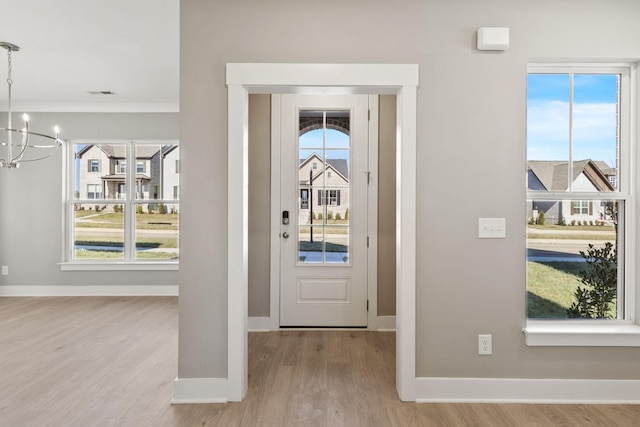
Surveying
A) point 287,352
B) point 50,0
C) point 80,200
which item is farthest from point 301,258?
point 80,200

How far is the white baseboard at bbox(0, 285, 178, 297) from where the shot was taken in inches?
209

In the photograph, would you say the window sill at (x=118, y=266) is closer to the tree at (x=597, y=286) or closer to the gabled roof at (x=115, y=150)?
the gabled roof at (x=115, y=150)

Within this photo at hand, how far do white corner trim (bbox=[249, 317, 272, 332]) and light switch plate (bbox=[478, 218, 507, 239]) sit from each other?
90.2 inches

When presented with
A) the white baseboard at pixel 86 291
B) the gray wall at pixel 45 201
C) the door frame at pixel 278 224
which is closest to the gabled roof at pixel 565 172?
the door frame at pixel 278 224

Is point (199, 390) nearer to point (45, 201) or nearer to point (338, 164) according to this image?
point (338, 164)

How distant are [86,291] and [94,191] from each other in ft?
4.50

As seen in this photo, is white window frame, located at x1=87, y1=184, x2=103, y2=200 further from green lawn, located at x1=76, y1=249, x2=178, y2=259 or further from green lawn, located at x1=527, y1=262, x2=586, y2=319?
green lawn, located at x1=527, y1=262, x2=586, y2=319

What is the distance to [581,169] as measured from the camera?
8.54 feet

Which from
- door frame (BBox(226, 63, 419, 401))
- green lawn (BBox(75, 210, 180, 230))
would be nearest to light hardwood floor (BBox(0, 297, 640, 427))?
door frame (BBox(226, 63, 419, 401))

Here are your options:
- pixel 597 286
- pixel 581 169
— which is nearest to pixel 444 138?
pixel 581 169

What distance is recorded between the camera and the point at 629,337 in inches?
95.6

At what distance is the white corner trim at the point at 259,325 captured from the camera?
3871mm

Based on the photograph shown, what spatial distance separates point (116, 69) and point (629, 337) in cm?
480

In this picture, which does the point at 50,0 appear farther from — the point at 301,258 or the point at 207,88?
the point at 301,258
